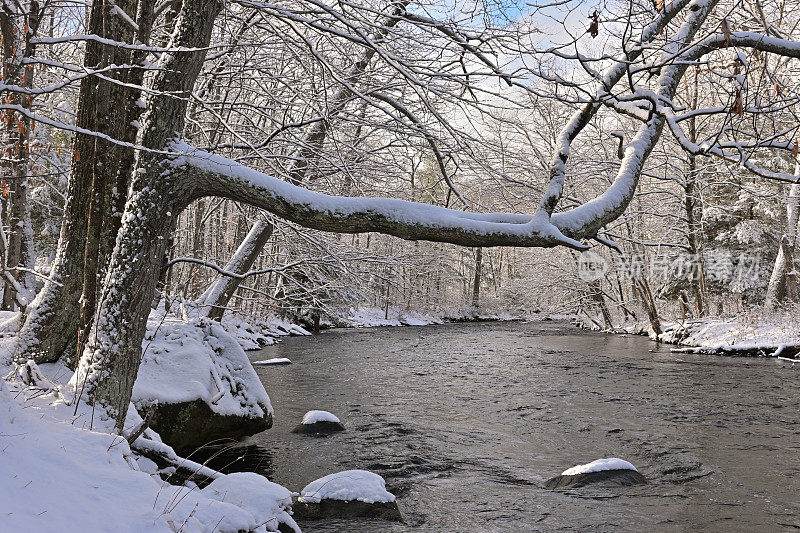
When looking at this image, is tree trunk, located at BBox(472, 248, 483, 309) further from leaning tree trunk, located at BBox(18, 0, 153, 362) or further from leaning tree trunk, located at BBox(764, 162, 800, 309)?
leaning tree trunk, located at BBox(18, 0, 153, 362)

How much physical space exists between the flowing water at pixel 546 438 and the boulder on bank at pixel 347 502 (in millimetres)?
138

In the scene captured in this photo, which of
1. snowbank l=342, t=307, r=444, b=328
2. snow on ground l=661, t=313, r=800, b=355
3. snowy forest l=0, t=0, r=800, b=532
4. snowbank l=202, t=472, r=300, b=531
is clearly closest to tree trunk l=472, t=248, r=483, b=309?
snowbank l=342, t=307, r=444, b=328

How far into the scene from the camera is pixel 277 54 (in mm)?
7734

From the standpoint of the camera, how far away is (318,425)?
28.4 ft

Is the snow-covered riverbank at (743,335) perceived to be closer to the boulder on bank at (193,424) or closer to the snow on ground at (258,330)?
the snow on ground at (258,330)

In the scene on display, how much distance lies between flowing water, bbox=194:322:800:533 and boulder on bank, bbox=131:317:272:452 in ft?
1.47

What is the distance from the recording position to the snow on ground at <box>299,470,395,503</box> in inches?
227

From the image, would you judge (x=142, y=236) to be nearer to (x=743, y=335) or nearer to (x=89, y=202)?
(x=89, y=202)

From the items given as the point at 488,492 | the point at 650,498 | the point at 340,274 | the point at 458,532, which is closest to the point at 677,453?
the point at 650,498

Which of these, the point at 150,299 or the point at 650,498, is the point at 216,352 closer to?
the point at 150,299

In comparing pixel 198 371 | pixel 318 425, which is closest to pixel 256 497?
pixel 198 371

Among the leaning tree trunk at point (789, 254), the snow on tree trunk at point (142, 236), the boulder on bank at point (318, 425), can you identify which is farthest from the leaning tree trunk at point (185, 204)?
the leaning tree trunk at point (789, 254)

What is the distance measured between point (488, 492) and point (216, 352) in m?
4.21

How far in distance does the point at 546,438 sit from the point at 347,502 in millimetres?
4039
